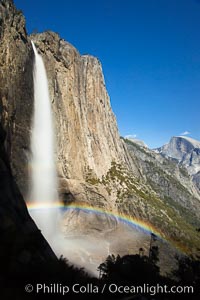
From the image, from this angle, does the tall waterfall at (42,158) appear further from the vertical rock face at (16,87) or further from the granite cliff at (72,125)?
the vertical rock face at (16,87)

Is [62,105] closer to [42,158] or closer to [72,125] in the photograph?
[72,125]

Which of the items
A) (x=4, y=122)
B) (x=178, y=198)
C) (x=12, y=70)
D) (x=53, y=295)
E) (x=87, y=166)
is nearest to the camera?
(x=53, y=295)

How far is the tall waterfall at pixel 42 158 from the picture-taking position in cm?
4700

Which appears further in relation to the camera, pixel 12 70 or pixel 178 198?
pixel 178 198

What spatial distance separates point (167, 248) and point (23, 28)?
41.2 meters

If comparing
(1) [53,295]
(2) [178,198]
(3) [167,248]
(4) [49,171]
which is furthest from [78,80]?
(2) [178,198]

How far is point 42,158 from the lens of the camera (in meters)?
48.7

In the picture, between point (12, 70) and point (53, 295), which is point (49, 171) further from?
point (53, 295)

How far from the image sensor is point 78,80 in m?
64.2

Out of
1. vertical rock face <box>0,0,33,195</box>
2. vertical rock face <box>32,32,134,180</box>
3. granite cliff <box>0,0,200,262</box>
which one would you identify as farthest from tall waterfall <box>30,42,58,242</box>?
vertical rock face <box>0,0,33,195</box>

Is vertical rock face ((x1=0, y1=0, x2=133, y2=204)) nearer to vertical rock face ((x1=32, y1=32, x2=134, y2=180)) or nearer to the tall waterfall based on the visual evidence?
vertical rock face ((x1=32, y1=32, x2=134, y2=180))

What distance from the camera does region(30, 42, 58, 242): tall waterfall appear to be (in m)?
47.0

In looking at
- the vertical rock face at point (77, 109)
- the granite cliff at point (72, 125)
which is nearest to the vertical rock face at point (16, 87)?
the granite cliff at point (72, 125)

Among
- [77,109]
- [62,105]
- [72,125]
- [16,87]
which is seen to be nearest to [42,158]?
[72,125]
